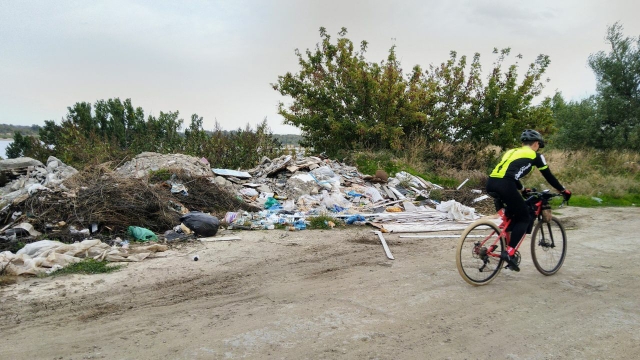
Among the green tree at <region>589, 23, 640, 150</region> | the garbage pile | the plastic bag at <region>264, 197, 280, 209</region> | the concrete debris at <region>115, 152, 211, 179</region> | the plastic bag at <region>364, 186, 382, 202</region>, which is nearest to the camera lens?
the garbage pile

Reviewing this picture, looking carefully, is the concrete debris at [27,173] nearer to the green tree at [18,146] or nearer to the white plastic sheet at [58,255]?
the white plastic sheet at [58,255]

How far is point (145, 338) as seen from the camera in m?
3.96

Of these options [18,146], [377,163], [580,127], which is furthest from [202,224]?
[580,127]

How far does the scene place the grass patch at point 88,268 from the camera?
5.74 metres

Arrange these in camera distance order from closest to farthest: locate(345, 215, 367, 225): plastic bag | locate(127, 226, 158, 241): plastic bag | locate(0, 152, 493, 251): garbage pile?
locate(127, 226, 158, 241): plastic bag
locate(0, 152, 493, 251): garbage pile
locate(345, 215, 367, 225): plastic bag

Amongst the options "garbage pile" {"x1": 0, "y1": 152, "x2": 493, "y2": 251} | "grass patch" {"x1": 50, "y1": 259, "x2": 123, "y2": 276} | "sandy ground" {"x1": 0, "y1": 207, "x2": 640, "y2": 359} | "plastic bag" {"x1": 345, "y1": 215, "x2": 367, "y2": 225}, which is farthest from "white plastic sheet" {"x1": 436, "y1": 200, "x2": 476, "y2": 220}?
"grass patch" {"x1": 50, "y1": 259, "x2": 123, "y2": 276}

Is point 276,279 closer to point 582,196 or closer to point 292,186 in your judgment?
point 292,186

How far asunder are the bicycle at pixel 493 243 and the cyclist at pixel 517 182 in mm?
85

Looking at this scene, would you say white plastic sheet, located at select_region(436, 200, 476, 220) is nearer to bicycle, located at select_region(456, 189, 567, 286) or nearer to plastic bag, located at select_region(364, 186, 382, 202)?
plastic bag, located at select_region(364, 186, 382, 202)

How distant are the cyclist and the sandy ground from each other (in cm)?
74

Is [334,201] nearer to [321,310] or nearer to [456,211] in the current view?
[456,211]

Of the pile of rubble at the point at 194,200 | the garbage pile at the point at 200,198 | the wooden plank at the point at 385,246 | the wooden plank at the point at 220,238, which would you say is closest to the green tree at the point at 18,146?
the garbage pile at the point at 200,198

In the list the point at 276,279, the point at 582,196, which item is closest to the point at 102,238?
the point at 276,279

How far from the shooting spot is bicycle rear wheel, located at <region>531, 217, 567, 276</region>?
5963mm
